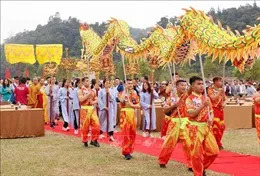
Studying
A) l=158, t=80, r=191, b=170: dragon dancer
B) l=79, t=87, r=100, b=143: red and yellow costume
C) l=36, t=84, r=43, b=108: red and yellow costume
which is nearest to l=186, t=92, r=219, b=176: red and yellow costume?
l=158, t=80, r=191, b=170: dragon dancer

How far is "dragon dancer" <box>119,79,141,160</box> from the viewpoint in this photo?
27.3 ft

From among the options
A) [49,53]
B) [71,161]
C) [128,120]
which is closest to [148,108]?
[128,120]

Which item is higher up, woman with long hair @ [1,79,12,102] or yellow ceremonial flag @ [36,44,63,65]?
yellow ceremonial flag @ [36,44,63,65]

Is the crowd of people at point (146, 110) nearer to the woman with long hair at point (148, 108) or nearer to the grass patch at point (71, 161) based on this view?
the woman with long hair at point (148, 108)

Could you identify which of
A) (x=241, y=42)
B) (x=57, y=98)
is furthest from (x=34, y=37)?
(x=241, y=42)

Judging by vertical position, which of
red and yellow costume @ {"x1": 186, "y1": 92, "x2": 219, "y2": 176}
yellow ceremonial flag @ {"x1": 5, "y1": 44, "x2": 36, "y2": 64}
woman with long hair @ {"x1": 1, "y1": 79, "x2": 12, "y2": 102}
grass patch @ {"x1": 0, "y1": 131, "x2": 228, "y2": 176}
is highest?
yellow ceremonial flag @ {"x1": 5, "y1": 44, "x2": 36, "y2": 64}

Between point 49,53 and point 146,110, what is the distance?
8.33m

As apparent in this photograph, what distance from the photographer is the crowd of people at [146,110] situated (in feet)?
19.9

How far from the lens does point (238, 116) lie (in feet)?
43.1

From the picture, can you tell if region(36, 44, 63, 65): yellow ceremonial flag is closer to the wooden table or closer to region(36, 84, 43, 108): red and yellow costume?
region(36, 84, 43, 108): red and yellow costume

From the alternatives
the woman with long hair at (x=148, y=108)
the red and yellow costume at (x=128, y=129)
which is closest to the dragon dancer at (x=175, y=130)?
the red and yellow costume at (x=128, y=129)

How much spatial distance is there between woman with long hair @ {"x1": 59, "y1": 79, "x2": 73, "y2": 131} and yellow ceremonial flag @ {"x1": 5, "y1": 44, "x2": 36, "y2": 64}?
5533 millimetres

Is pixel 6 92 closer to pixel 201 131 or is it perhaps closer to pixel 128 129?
pixel 128 129

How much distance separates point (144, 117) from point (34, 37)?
61.6m
